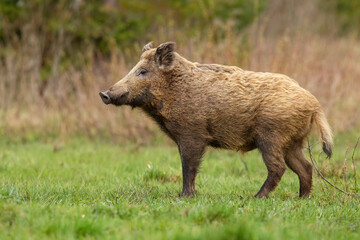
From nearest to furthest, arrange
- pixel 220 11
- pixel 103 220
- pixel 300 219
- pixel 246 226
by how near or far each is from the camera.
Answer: pixel 246 226, pixel 103 220, pixel 300 219, pixel 220 11

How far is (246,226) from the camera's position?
12.9ft

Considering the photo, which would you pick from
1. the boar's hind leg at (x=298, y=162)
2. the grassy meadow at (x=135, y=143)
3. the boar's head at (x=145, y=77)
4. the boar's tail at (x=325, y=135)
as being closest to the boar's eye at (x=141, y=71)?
the boar's head at (x=145, y=77)

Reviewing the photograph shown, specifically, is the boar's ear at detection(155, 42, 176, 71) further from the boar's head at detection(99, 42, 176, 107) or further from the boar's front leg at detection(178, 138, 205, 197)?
the boar's front leg at detection(178, 138, 205, 197)

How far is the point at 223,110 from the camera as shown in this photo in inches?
257

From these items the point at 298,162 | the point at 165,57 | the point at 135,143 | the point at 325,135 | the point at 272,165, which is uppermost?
the point at 165,57

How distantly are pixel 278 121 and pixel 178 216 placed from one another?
7.23ft

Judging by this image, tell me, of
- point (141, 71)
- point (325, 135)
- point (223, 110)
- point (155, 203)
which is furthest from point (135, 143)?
point (155, 203)

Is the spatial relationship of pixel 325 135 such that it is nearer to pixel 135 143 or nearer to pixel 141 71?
pixel 141 71

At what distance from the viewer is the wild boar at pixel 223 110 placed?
6.35 metres

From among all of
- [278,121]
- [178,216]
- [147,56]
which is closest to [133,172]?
[147,56]

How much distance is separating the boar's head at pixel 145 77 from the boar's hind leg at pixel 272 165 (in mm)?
1595

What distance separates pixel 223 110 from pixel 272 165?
90 cm

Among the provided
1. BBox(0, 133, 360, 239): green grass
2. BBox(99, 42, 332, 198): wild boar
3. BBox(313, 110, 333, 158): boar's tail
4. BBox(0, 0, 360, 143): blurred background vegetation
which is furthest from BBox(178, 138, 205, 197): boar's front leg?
BBox(0, 0, 360, 143): blurred background vegetation

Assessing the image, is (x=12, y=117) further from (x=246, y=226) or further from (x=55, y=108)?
(x=246, y=226)
